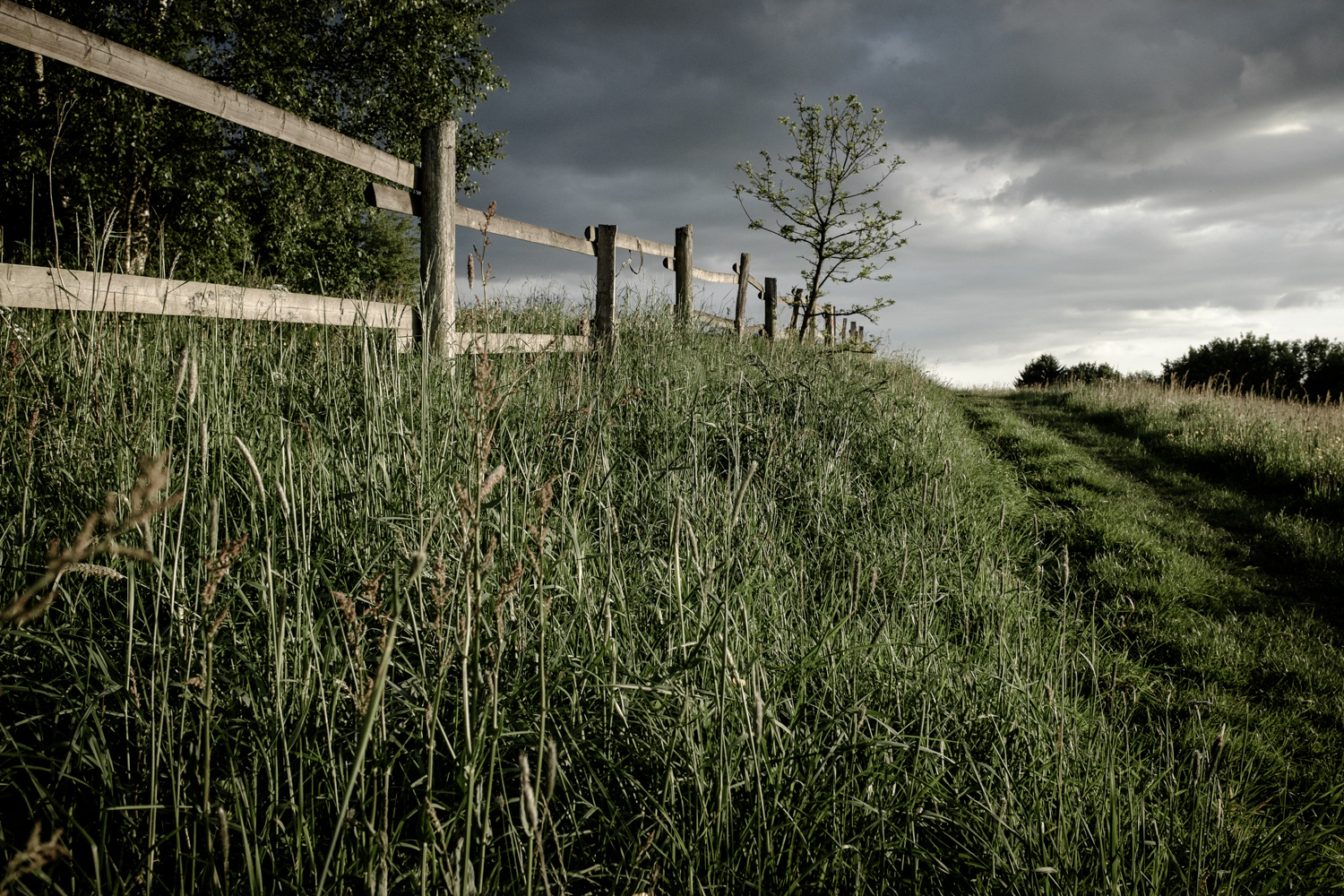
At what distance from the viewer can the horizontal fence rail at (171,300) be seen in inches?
130

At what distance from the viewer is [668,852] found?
147 cm

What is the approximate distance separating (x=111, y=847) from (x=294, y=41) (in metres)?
18.1

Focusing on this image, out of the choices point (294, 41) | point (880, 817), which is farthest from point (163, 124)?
point (880, 817)

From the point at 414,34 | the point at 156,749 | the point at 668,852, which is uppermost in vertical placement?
the point at 414,34

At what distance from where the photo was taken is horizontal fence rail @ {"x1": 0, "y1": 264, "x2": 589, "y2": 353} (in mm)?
3307

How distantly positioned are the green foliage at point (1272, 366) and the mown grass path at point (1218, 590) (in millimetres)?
18425

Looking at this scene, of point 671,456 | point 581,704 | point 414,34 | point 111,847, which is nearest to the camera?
point 111,847

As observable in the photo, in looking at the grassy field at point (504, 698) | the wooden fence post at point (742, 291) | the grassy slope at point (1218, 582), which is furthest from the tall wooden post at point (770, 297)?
the grassy field at point (504, 698)

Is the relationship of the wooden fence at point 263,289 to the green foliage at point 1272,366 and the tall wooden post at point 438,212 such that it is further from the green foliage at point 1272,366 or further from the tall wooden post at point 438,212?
the green foliage at point 1272,366

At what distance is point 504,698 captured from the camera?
59.2 inches

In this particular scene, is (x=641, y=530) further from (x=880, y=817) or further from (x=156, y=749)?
(x=156, y=749)

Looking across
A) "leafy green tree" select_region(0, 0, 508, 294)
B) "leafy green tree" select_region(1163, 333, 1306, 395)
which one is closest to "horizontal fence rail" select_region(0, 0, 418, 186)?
"leafy green tree" select_region(0, 0, 508, 294)

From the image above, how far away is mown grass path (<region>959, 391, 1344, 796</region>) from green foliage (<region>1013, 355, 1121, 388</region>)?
22191mm

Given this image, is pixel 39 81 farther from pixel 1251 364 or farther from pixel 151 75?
pixel 1251 364
